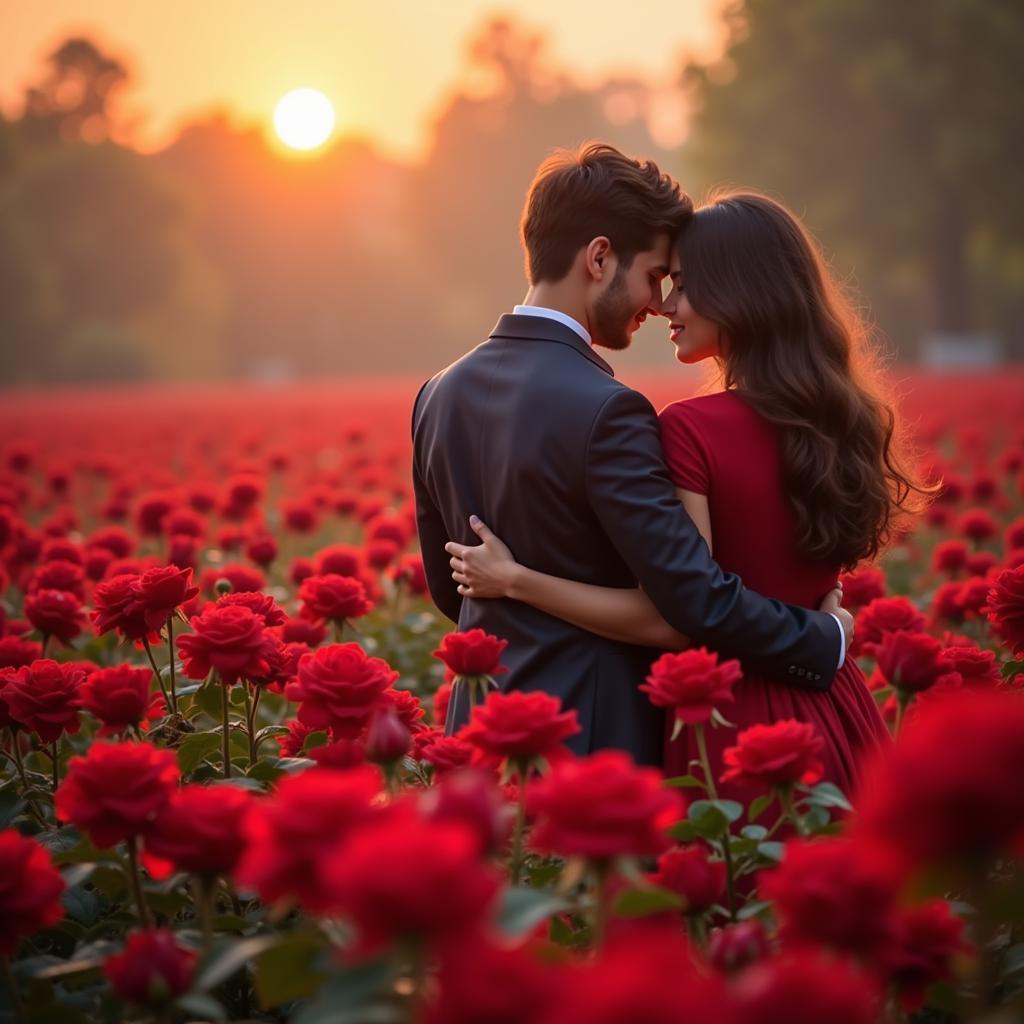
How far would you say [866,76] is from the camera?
3066 cm

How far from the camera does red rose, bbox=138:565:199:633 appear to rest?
2.56m

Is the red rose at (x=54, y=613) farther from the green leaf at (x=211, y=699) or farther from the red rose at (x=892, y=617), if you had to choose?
the red rose at (x=892, y=617)

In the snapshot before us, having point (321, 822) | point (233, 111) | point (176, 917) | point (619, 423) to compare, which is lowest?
point (176, 917)

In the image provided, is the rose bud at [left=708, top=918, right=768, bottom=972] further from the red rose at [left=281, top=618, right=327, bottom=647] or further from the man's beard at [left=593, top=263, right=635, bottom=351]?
the red rose at [left=281, top=618, right=327, bottom=647]

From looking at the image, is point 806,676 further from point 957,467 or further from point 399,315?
point 399,315

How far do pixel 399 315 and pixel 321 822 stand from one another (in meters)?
58.9

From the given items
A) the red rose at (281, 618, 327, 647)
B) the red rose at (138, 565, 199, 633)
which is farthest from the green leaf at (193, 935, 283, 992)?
the red rose at (281, 618, 327, 647)

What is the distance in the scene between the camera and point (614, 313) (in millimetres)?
3057

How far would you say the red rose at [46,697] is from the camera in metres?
2.39

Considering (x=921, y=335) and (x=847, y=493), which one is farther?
A: (x=921, y=335)

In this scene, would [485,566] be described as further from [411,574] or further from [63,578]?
[411,574]

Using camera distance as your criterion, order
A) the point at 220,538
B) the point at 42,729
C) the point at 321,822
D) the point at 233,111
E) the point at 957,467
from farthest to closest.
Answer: the point at 233,111
the point at 957,467
the point at 220,538
the point at 42,729
the point at 321,822

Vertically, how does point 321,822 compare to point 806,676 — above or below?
above

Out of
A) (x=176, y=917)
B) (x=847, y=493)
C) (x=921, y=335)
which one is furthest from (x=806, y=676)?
(x=921, y=335)
